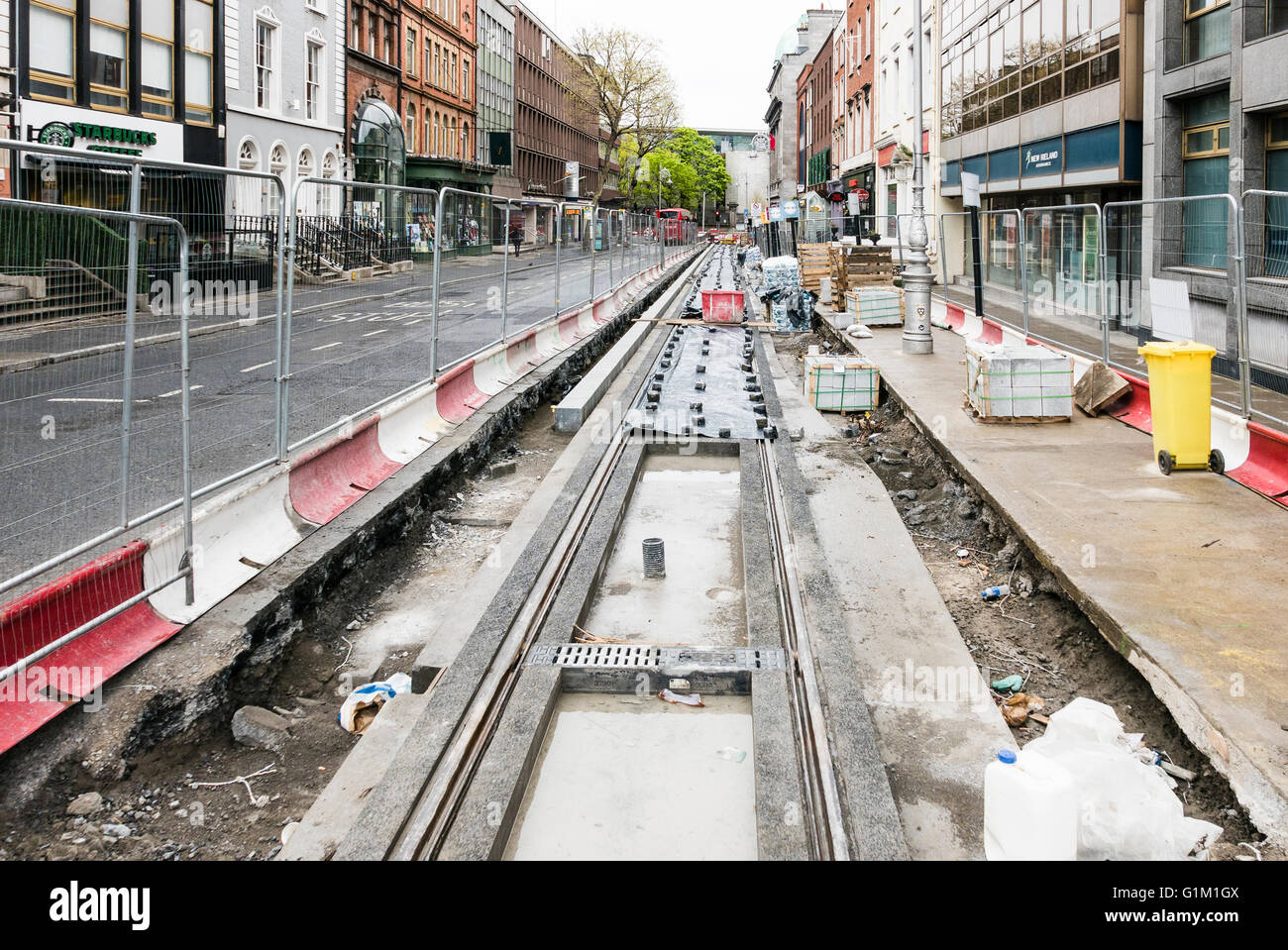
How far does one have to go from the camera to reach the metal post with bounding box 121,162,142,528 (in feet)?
17.5

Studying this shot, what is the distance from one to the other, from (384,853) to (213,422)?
4.01m

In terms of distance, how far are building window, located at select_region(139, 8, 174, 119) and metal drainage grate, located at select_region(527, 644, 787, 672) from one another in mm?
25991

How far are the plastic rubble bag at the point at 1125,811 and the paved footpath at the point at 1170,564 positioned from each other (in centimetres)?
38

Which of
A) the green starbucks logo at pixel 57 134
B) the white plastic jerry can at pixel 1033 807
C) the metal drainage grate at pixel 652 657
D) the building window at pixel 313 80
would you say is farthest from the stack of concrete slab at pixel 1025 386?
the building window at pixel 313 80

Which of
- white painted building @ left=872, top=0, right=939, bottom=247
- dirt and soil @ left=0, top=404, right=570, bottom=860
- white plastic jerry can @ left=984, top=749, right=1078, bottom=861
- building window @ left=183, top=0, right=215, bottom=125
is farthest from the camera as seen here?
white painted building @ left=872, top=0, right=939, bottom=247

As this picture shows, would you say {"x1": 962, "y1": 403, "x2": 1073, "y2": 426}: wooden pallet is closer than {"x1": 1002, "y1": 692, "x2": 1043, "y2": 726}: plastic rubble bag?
No

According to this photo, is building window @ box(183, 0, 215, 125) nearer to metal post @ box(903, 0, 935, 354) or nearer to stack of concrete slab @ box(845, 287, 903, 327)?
stack of concrete slab @ box(845, 287, 903, 327)

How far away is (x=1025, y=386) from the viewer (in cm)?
1134

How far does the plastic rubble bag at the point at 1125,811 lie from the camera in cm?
366

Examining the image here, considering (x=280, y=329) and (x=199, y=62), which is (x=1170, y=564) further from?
(x=199, y=62)

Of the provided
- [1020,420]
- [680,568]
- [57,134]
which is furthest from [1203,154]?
[57,134]

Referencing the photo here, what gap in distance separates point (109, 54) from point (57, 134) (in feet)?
10.6

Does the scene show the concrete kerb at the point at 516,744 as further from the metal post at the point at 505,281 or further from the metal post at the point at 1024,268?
the metal post at the point at 1024,268

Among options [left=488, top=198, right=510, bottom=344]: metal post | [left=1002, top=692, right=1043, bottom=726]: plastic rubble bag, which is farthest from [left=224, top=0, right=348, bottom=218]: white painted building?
[left=1002, top=692, right=1043, bottom=726]: plastic rubble bag
